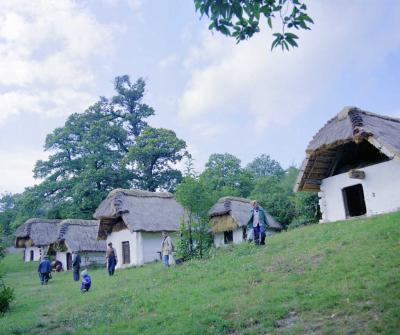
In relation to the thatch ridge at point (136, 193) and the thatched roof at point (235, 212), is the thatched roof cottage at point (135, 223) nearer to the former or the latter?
the thatch ridge at point (136, 193)

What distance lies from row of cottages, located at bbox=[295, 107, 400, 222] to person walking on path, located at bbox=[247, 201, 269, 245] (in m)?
4.93

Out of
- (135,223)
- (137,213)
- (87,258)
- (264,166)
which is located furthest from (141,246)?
(264,166)

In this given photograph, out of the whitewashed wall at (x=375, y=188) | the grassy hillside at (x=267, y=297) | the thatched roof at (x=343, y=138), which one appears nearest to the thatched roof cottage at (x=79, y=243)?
the grassy hillside at (x=267, y=297)

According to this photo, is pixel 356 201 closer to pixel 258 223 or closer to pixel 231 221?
pixel 258 223

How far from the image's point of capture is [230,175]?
52.1 metres

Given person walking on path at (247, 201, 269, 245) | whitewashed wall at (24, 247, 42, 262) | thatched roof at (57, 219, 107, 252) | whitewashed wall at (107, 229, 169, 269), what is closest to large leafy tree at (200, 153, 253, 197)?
thatched roof at (57, 219, 107, 252)

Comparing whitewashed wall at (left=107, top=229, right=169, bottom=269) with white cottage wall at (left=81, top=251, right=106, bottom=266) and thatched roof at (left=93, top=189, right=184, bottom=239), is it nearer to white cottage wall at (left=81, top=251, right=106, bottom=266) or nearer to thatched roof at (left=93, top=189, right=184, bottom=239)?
thatched roof at (left=93, top=189, right=184, bottom=239)

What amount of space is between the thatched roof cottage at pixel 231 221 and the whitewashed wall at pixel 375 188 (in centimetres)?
1206

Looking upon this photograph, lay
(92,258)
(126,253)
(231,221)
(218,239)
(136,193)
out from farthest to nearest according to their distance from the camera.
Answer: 1. (92,258)
2. (218,239)
3. (136,193)
4. (231,221)
5. (126,253)

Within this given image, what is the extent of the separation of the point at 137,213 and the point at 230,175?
871 inches

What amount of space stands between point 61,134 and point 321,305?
45.0m

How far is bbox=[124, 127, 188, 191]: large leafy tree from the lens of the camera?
48.2 m

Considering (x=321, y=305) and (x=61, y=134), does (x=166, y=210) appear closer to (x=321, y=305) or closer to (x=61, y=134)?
(x=61, y=134)

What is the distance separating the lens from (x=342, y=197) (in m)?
20.9
